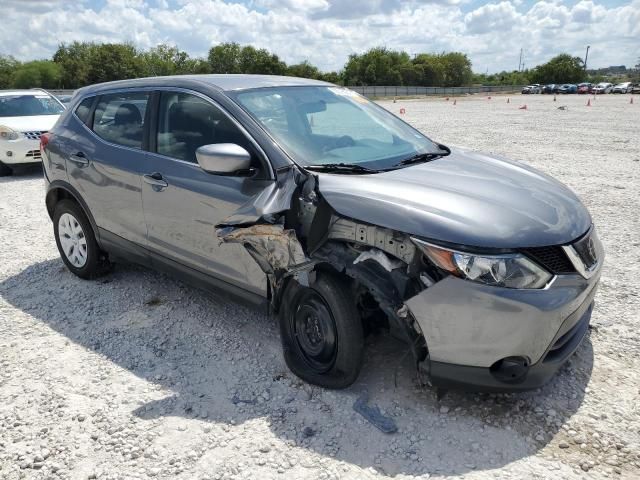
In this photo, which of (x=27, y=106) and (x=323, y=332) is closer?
(x=323, y=332)

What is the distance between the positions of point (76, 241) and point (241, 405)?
275cm

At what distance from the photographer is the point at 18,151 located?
10.0 metres

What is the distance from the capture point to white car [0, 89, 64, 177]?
1002cm

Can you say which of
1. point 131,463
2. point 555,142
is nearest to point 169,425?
point 131,463

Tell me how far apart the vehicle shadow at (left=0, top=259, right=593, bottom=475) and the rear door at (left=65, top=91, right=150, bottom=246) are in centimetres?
72

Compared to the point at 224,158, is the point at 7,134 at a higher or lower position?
lower

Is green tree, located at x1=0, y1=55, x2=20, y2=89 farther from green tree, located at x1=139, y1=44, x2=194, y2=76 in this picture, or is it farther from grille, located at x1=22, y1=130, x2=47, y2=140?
grille, located at x1=22, y1=130, x2=47, y2=140

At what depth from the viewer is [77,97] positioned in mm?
4996

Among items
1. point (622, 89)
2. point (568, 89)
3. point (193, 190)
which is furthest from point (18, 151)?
point (568, 89)

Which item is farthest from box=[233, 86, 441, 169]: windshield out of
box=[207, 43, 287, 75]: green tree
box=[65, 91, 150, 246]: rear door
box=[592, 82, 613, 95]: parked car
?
box=[207, 43, 287, 75]: green tree

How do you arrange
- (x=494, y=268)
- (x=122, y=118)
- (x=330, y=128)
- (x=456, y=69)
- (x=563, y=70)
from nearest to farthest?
(x=494, y=268) → (x=330, y=128) → (x=122, y=118) → (x=563, y=70) → (x=456, y=69)

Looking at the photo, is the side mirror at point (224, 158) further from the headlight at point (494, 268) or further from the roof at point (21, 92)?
the roof at point (21, 92)

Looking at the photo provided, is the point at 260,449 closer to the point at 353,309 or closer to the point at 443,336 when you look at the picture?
the point at 353,309

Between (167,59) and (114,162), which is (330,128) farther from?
(167,59)
